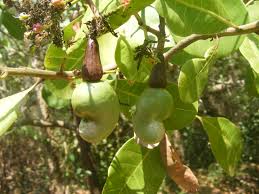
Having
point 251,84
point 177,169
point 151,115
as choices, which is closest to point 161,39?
point 151,115

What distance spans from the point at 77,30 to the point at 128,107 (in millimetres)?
214

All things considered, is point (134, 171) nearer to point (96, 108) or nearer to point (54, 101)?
point (96, 108)

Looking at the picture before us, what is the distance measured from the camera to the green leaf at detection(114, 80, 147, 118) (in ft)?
3.56

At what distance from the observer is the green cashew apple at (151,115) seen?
858 millimetres

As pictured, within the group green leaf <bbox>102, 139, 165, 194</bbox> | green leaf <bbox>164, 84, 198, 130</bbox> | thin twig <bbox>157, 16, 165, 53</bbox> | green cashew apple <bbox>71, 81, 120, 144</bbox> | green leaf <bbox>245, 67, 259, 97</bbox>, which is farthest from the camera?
green leaf <bbox>245, 67, 259, 97</bbox>

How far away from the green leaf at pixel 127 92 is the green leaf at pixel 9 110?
21cm

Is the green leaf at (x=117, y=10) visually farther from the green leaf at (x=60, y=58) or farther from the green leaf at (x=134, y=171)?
the green leaf at (x=134, y=171)

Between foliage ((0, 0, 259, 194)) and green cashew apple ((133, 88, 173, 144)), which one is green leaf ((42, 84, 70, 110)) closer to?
foliage ((0, 0, 259, 194))

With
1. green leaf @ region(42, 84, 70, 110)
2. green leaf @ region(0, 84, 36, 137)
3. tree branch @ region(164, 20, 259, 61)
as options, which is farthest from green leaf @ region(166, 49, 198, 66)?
green leaf @ region(42, 84, 70, 110)

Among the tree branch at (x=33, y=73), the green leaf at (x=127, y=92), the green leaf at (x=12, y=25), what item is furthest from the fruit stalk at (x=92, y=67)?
the green leaf at (x=12, y=25)

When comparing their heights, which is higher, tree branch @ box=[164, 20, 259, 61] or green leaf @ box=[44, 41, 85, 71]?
tree branch @ box=[164, 20, 259, 61]

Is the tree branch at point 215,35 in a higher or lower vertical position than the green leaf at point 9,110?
higher

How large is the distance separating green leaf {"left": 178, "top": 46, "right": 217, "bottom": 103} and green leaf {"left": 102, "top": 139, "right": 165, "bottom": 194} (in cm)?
29

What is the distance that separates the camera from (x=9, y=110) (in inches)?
39.0
